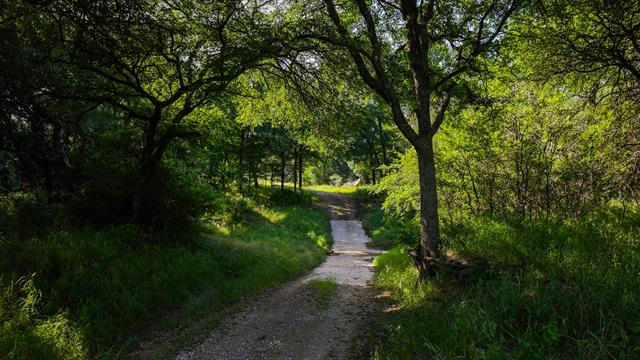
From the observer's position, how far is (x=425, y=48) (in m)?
8.17

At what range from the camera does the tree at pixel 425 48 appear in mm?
7965

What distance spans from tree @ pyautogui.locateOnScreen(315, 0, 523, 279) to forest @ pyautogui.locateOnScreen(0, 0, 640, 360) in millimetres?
59

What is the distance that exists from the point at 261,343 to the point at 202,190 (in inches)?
238

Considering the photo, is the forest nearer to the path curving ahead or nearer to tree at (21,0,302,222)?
tree at (21,0,302,222)

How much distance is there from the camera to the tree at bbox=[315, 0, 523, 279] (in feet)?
26.1

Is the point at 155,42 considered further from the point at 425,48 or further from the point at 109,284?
the point at 425,48

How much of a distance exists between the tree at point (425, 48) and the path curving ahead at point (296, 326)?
194cm

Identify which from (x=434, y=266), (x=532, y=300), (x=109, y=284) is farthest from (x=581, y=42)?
(x=109, y=284)

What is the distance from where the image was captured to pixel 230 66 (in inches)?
319

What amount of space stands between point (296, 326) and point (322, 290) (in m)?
2.34

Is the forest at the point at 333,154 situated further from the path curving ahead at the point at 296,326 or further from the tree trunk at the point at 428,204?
the path curving ahead at the point at 296,326

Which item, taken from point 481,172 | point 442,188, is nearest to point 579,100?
point 481,172

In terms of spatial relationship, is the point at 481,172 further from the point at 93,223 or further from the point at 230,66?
the point at 93,223

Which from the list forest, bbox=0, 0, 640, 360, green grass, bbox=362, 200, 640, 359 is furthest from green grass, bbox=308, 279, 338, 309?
green grass, bbox=362, 200, 640, 359
